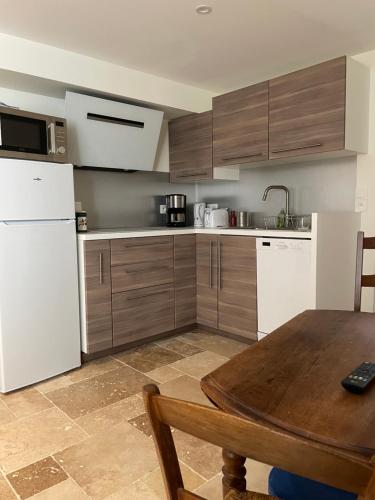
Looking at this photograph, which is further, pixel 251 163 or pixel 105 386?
pixel 251 163

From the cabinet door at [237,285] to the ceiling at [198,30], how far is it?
139cm

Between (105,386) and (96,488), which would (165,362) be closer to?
(105,386)

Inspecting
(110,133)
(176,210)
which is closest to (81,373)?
(176,210)

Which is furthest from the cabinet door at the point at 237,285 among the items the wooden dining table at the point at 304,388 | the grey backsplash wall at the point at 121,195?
the wooden dining table at the point at 304,388

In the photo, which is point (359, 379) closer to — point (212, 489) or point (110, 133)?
point (212, 489)

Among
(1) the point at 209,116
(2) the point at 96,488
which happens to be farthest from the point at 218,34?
(2) the point at 96,488

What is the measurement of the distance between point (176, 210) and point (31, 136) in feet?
5.25

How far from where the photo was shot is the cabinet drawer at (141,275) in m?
2.93

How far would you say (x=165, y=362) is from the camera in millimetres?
2822

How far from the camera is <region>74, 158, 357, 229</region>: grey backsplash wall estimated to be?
308 centimetres

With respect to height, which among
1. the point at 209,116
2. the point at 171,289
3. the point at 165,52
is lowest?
the point at 171,289

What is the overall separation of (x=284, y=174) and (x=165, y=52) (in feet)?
4.70

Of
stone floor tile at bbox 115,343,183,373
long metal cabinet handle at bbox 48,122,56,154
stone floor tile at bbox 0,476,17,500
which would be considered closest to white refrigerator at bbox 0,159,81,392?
long metal cabinet handle at bbox 48,122,56,154

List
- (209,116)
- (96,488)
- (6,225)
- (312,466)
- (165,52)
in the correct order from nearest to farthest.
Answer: (312,466)
(96,488)
(6,225)
(165,52)
(209,116)
